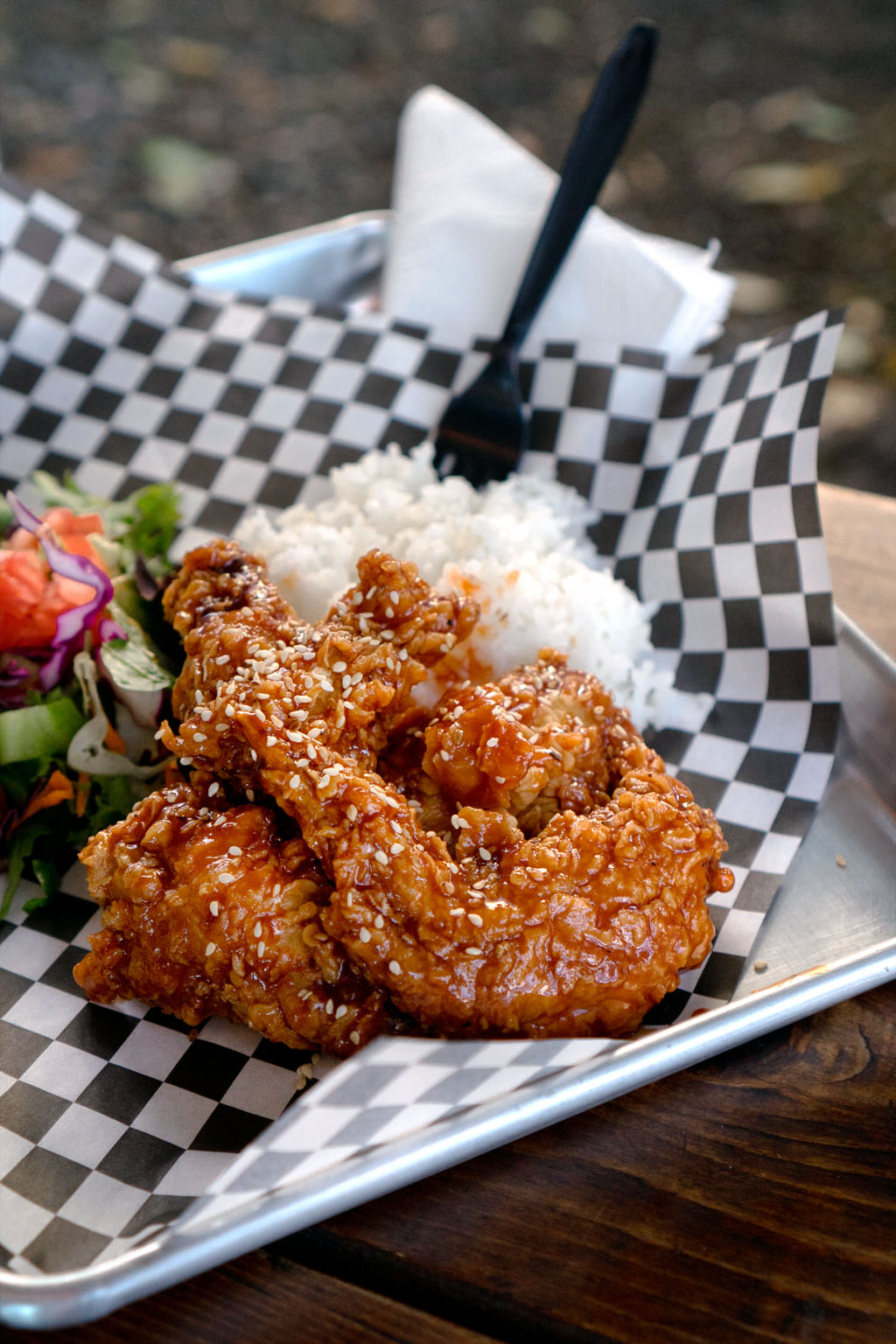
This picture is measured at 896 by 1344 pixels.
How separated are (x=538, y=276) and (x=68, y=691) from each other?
5.09 feet

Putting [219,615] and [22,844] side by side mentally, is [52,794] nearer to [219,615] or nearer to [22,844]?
[22,844]

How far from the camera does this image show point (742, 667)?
7.53ft

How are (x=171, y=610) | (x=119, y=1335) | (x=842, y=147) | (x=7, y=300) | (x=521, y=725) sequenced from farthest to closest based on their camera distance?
(x=842, y=147)
(x=7, y=300)
(x=171, y=610)
(x=521, y=725)
(x=119, y=1335)

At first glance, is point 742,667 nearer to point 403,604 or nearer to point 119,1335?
point 403,604

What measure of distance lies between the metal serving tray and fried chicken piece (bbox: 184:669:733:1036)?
11 centimetres

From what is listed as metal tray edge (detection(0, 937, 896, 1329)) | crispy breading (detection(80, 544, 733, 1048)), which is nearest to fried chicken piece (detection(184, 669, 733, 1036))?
crispy breading (detection(80, 544, 733, 1048))

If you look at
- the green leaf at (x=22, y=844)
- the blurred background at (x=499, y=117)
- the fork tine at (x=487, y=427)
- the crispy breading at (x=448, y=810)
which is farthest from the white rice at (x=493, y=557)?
the blurred background at (x=499, y=117)

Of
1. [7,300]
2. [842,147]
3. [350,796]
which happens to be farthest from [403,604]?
[842,147]

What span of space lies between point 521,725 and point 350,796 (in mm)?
328

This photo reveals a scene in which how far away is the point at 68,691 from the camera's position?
7.23 ft

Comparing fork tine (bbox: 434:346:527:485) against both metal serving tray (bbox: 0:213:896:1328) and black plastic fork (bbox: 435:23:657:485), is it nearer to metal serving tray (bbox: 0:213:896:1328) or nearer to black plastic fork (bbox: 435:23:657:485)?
black plastic fork (bbox: 435:23:657:485)

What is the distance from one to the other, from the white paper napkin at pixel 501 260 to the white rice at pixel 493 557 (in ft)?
1.69

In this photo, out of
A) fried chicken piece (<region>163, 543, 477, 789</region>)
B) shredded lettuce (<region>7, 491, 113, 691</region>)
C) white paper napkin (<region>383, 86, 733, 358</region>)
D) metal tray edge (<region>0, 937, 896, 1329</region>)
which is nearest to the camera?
metal tray edge (<region>0, 937, 896, 1329</region>)

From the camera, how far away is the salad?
2053 mm
